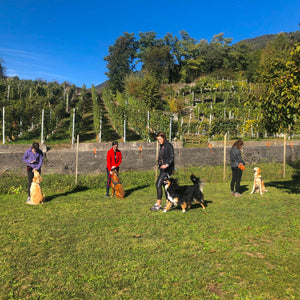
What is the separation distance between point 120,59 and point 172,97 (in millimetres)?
23179

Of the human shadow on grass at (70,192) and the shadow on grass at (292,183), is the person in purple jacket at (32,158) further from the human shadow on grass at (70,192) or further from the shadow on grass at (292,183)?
the shadow on grass at (292,183)

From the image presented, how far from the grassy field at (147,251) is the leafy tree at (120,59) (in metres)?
51.6

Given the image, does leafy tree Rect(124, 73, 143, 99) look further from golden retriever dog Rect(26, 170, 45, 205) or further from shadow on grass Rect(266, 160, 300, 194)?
golden retriever dog Rect(26, 170, 45, 205)

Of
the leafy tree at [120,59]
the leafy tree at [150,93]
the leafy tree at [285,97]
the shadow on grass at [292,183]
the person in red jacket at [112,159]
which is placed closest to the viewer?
the leafy tree at [285,97]

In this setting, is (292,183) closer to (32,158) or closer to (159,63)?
(32,158)

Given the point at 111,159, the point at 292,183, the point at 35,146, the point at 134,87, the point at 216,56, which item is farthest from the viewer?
the point at 216,56

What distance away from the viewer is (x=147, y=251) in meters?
3.74

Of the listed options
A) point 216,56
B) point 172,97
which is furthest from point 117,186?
point 216,56

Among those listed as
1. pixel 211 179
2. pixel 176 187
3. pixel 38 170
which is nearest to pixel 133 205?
pixel 176 187

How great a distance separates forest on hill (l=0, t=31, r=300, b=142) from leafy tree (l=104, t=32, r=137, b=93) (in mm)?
242

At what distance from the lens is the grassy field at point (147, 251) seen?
276 cm

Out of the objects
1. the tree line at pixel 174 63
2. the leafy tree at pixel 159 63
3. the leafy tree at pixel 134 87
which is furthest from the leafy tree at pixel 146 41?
the leafy tree at pixel 134 87

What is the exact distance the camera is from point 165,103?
1930 inches

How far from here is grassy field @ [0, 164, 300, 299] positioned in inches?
109
